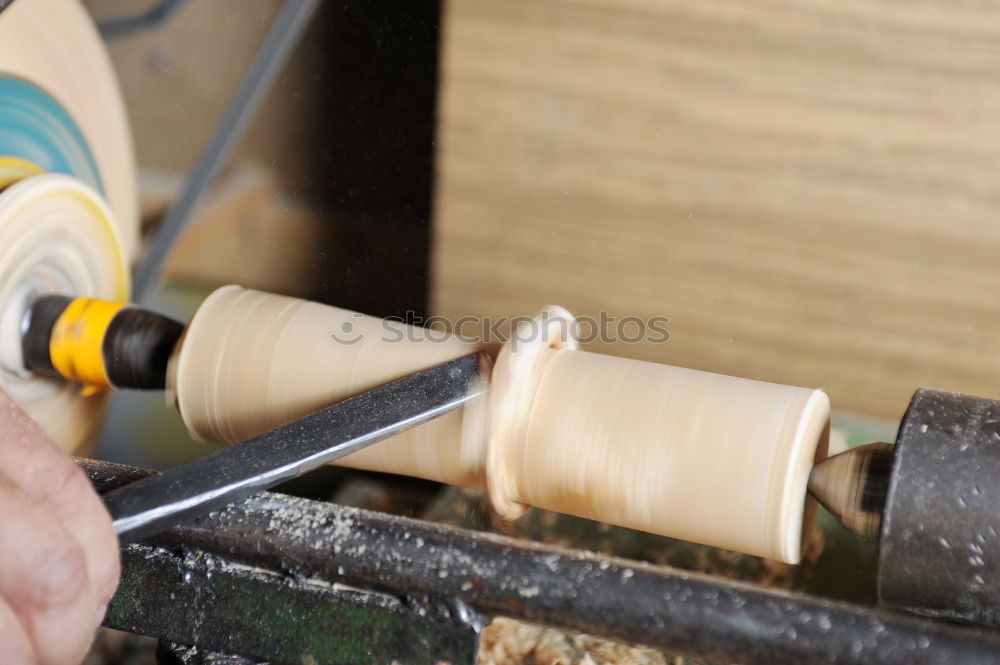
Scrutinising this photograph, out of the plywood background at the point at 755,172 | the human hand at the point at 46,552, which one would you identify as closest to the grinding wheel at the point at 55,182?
the human hand at the point at 46,552

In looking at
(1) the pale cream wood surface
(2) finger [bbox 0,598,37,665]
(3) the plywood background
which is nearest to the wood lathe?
(1) the pale cream wood surface

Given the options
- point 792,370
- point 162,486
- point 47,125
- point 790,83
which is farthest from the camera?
point 792,370

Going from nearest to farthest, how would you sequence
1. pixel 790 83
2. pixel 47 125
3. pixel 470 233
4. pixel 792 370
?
pixel 47 125
pixel 790 83
pixel 792 370
pixel 470 233

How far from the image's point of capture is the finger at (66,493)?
0.44m

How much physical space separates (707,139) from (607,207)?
6.5 inches

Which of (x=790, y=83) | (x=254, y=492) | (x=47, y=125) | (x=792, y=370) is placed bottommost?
(x=792, y=370)

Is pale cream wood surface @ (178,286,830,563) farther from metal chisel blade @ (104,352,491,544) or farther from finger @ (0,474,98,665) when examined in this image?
finger @ (0,474,98,665)

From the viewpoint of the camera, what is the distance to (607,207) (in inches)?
50.4

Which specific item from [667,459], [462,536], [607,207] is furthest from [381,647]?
[607,207]

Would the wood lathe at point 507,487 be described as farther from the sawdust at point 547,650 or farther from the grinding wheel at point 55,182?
the sawdust at point 547,650

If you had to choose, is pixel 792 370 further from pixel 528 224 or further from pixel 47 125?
pixel 47 125

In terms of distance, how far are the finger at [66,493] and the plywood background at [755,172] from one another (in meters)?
0.69

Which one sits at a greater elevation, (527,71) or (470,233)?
(527,71)

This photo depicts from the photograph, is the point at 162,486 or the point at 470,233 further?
the point at 470,233
